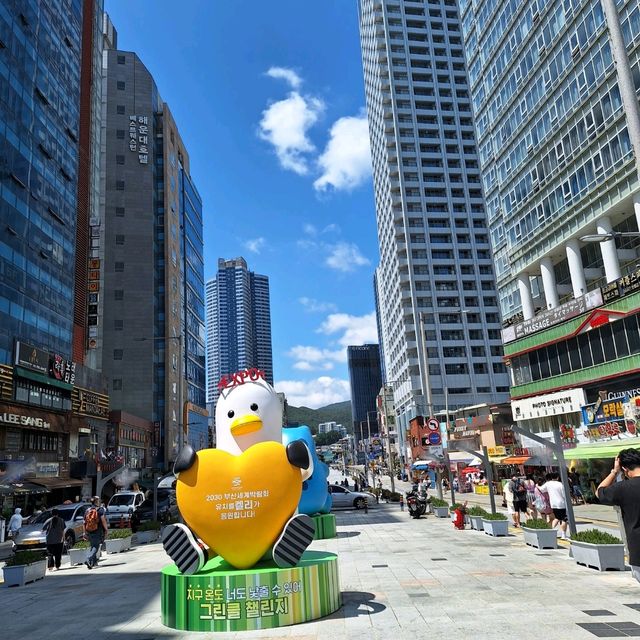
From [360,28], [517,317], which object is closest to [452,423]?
[517,317]

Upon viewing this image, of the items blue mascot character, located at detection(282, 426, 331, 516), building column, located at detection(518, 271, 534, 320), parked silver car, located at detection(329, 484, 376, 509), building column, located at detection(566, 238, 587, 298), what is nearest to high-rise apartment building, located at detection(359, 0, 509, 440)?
building column, located at detection(518, 271, 534, 320)

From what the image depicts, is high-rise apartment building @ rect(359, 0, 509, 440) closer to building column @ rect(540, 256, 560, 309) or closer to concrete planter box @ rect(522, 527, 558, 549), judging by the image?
building column @ rect(540, 256, 560, 309)

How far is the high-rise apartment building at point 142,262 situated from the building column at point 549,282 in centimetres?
4527

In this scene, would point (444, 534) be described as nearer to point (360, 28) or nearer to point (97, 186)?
point (97, 186)

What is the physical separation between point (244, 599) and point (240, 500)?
4.50 ft

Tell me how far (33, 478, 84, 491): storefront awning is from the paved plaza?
77.0 ft

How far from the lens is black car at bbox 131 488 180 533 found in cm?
2673

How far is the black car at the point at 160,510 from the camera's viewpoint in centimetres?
2673

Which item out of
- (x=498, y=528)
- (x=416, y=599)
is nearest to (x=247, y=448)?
(x=416, y=599)

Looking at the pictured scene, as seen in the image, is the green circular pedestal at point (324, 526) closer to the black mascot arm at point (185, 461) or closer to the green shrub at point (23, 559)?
the green shrub at point (23, 559)

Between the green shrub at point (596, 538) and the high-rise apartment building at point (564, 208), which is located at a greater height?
the high-rise apartment building at point (564, 208)

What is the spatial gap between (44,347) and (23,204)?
33.4 ft

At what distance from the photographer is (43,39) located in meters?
44.4

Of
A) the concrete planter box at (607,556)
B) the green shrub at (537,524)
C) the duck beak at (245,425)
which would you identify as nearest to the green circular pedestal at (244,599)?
the duck beak at (245,425)
